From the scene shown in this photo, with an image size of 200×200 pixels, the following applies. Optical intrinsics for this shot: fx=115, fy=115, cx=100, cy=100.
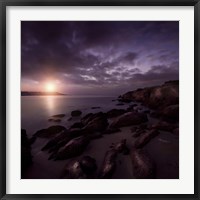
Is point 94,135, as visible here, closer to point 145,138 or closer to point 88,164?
point 88,164

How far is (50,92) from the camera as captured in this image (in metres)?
1.30

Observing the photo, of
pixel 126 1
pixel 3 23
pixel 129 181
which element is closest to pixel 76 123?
pixel 129 181

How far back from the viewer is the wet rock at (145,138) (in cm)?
123

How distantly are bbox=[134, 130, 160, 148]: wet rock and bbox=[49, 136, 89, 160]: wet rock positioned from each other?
0.55 m

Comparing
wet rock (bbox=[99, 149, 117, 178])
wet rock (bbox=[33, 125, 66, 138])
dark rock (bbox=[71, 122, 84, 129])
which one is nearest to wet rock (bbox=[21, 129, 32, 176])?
wet rock (bbox=[33, 125, 66, 138])

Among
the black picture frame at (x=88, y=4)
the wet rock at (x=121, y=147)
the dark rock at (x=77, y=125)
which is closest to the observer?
the black picture frame at (x=88, y=4)

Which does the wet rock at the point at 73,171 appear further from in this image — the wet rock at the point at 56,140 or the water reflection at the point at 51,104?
the water reflection at the point at 51,104

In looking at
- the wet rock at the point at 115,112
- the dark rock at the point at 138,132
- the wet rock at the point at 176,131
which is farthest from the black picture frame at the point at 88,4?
the wet rock at the point at 115,112

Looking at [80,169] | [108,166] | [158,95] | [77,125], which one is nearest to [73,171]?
[80,169]

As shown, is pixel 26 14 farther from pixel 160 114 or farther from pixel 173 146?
pixel 173 146

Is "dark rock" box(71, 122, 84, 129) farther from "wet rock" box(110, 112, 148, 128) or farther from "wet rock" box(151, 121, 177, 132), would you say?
"wet rock" box(151, 121, 177, 132)

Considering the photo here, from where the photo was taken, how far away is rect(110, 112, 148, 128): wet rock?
1345mm

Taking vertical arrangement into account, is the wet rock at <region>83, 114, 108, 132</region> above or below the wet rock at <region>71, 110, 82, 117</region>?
below

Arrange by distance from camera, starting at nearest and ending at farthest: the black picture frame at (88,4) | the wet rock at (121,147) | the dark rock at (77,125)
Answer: the black picture frame at (88,4) → the wet rock at (121,147) → the dark rock at (77,125)
